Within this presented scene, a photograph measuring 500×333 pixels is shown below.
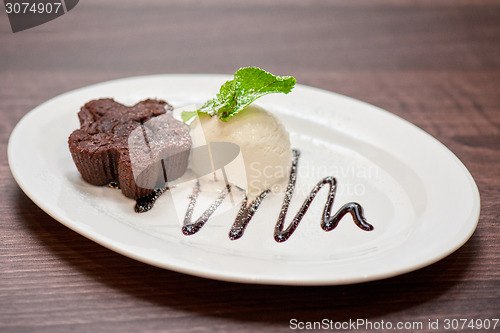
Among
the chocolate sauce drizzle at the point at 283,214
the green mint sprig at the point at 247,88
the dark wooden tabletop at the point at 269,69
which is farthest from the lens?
the green mint sprig at the point at 247,88

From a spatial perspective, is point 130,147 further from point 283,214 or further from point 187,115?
point 283,214

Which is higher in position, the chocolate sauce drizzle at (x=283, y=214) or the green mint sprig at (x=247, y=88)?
the green mint sprig at (x=247, y=88)

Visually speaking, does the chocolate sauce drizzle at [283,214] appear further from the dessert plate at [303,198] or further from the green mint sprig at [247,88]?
the green mint sprig at [247,88]

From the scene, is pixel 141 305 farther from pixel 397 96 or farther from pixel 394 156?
pixel 397 96

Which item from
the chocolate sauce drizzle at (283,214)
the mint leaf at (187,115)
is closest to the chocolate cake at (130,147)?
the mint leaf at (187,115)

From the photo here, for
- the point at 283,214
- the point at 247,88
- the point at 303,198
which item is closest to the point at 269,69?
the point at 247,88

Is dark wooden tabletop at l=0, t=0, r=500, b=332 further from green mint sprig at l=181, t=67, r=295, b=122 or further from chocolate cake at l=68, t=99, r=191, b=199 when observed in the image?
green mint sprig at l=181, t=67, r=295, b=122
